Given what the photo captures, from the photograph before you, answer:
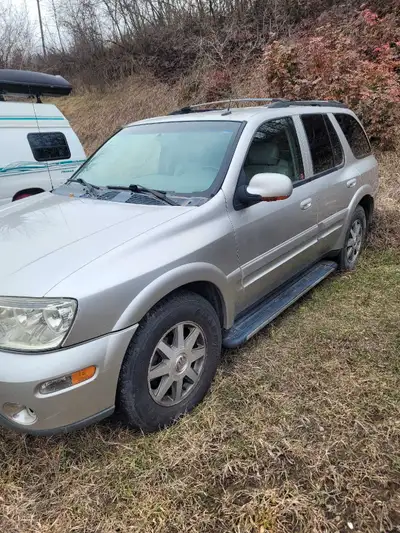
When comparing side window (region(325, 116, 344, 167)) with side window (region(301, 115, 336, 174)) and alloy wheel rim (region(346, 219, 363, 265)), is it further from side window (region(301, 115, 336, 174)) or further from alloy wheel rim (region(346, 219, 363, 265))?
alloy wheel rim (region(346, 219, 363, 265))

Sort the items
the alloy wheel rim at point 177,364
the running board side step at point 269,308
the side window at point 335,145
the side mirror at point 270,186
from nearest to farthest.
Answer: the alloy wheel rim at point 177,364
the side mirror at point 270,186
the running board side step at point 269,308
the side window at point 335,145

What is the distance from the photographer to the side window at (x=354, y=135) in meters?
4.49

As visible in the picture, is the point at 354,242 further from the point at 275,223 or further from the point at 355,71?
the point at 355,71

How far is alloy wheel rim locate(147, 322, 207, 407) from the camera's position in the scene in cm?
242

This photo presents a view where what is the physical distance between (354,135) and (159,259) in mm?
3301

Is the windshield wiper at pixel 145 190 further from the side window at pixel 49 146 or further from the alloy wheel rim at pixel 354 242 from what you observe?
the side window at pixel 49 146

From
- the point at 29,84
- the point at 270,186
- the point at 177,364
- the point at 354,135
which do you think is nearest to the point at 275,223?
the point at 270,186

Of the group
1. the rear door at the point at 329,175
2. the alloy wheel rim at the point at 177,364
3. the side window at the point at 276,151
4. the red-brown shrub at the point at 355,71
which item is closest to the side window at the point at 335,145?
the rear door at the point at 329,175

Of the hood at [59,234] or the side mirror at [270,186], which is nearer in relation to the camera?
the hood at [59,234]

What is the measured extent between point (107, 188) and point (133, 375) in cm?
152

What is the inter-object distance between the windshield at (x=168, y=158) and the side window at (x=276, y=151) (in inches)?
7.9

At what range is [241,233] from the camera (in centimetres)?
288

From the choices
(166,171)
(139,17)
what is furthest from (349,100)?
(139,17)

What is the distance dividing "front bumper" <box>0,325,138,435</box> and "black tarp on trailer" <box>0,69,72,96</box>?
468 centimetres
